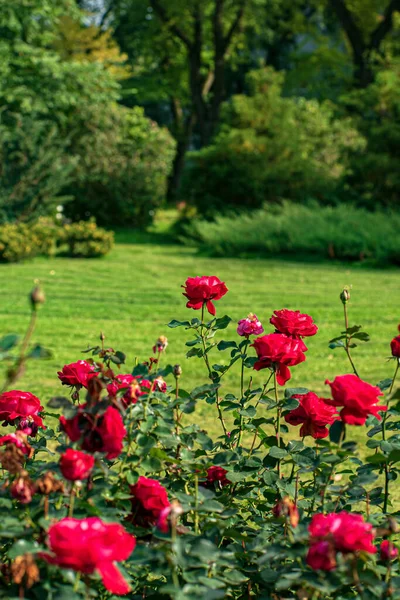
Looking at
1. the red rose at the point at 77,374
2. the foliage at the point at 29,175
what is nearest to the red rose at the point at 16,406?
the red rose at the point at 77,374

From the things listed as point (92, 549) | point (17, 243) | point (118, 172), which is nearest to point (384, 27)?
point (118, 172)

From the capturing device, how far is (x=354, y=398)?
180 cm

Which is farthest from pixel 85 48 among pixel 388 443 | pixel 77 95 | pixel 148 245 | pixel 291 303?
pixel 388 443

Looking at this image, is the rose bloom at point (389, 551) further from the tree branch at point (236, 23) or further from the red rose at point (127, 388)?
the tree branch at point (236, 23)

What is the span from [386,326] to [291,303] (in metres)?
1.51

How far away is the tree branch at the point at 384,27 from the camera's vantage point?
2424cm

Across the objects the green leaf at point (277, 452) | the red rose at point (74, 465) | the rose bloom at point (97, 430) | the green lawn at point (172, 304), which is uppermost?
the rose bloom at point (97, 430)

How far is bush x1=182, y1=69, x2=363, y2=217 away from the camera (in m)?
18.4

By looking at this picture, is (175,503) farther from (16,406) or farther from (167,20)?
(167,20)

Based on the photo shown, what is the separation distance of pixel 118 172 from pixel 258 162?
4.33 meters

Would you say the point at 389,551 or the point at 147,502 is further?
the point at 147,502

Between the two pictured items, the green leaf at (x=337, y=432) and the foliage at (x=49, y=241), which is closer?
the green leaf at (x=337, y=432)

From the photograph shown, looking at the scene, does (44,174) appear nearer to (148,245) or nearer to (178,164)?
(148,245)

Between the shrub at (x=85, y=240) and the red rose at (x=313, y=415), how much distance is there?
42.5 ft
